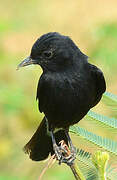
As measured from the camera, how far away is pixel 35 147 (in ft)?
12.2

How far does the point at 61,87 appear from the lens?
3.84 meters

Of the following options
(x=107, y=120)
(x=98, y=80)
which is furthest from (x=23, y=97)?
(x=107, y=120)

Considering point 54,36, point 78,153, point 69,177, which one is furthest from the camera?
point 69,177

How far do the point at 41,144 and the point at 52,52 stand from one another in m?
0.65

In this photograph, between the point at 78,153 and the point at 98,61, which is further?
the point at 98,61

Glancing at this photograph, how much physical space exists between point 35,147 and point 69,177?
1.61 m

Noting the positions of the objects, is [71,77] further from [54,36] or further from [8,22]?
[8,22]

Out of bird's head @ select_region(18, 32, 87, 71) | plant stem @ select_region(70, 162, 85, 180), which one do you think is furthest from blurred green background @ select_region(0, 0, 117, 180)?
plant stem @ select_region(70, 162, 85, 180)

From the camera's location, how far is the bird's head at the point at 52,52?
3672mm

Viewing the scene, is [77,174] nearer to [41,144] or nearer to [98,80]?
[41,144]

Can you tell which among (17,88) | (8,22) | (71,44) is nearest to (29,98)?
(17,88)

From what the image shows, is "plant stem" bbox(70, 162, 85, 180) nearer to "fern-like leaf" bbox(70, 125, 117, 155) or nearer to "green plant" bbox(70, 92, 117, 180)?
"green plant" bbox(70, 92, 117, 180)

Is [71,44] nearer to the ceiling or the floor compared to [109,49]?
nearer to the ceiling

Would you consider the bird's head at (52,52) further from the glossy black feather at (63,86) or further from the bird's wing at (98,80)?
the bird's wing at (98,80)
